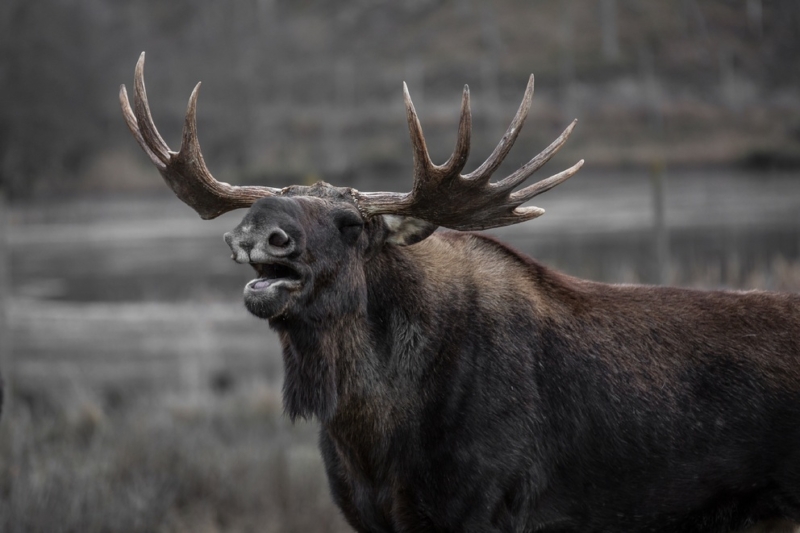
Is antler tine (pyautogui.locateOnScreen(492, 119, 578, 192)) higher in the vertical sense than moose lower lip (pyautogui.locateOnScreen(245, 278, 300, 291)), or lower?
higher

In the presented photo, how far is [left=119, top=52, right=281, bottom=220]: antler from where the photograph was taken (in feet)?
13.8

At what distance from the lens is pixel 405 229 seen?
4.11 meters

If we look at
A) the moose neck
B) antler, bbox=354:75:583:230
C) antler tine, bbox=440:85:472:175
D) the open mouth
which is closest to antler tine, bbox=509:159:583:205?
antler, bbox=354:75:583:230

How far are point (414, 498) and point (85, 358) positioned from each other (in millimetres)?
10938

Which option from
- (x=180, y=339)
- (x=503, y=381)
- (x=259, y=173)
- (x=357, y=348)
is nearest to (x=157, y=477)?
(x=357, y=348)

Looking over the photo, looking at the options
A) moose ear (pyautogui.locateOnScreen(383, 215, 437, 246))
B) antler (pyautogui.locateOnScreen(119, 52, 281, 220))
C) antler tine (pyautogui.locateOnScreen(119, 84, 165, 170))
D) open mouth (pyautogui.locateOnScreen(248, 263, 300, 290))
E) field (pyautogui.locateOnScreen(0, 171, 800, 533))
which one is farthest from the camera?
field (pyautogui.locateOnScreen(0, 171, 800, 533))

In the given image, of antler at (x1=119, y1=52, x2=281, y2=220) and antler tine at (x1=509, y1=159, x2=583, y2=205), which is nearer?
antler tine at (x1=509, y1=159, x2=583, y2=205)

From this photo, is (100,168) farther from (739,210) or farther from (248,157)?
(739,210)

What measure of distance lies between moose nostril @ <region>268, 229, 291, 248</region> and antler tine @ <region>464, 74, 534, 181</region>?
2.96ft

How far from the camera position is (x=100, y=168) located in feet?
66.1

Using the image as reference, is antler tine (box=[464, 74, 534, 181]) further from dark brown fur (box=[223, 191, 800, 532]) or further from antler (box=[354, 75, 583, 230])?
dark brown fur (box=[223, 191, 800, 532])

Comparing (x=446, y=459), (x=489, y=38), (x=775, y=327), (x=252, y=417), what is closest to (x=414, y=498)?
(x=446, y=459)

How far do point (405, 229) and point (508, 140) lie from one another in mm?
616

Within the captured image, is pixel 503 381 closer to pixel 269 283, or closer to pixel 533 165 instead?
pixel 533 165
